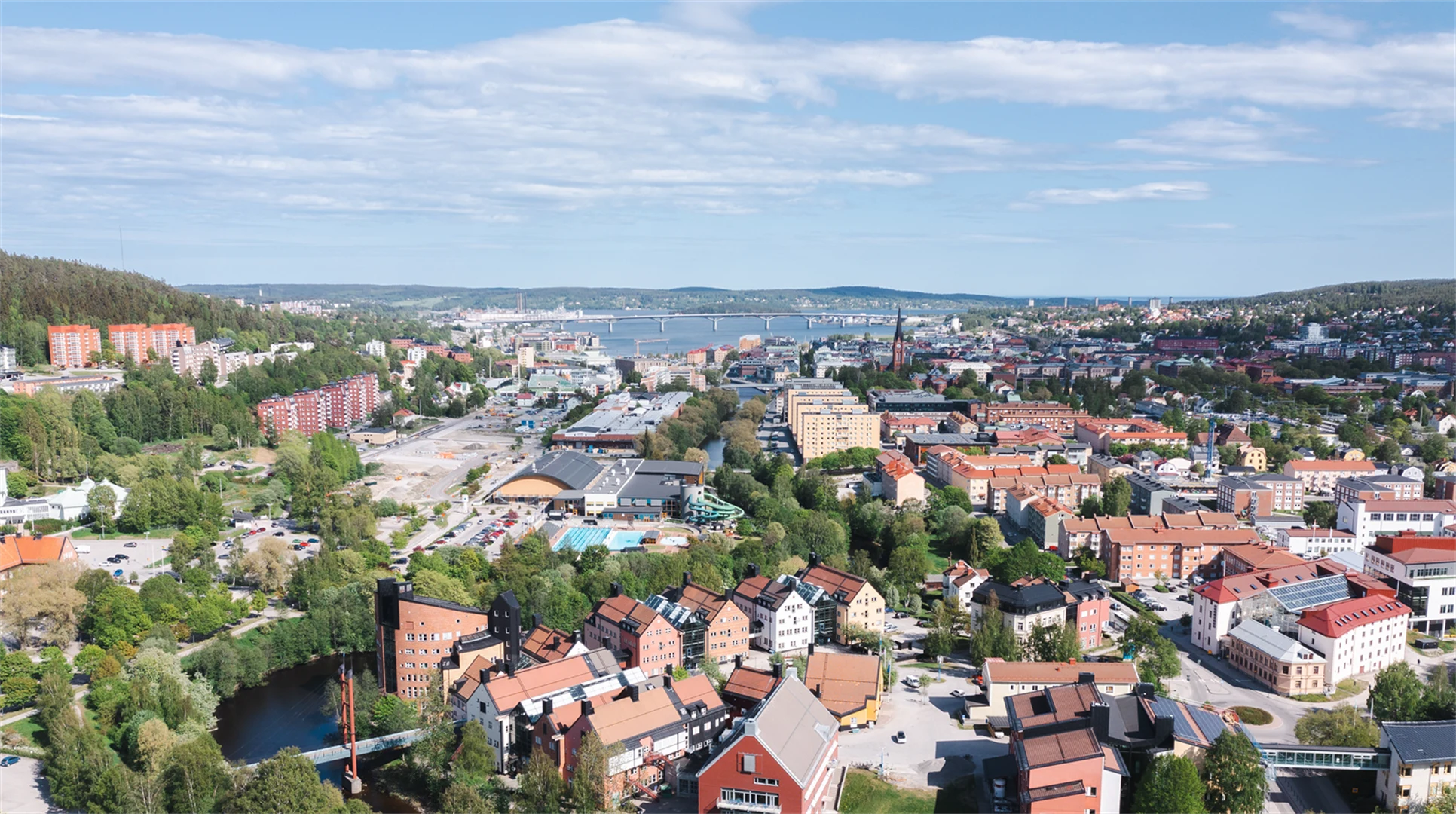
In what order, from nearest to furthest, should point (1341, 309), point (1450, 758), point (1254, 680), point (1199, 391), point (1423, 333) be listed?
point (1450, 758)
point (1254, 680)
point (1199, 391)
point (1423, 333)
point (1341, 309)

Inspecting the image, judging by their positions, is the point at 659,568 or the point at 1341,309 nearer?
the point at 659,568

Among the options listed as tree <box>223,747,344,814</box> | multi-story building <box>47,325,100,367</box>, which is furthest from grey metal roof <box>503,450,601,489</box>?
multi-story building <box>47,325,100,367</box>

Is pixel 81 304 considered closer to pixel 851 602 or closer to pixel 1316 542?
pixel 851 602

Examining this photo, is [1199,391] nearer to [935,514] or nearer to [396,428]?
[935,514]

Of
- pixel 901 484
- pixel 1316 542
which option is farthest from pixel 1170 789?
pixel 901 484

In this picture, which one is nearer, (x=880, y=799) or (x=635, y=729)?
(x=880, y=799)

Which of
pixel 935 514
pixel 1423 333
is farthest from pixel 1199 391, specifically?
pixel 935 514

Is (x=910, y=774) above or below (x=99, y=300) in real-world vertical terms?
below
